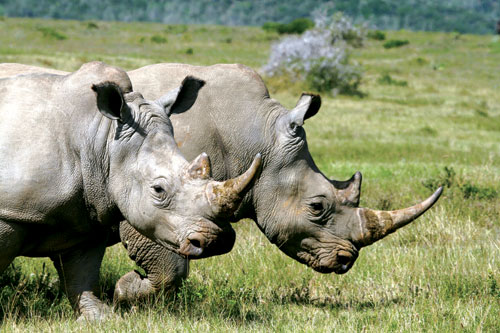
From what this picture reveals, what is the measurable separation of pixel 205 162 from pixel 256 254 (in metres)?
2.54

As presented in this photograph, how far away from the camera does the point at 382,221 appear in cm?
608

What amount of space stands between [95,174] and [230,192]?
0.93m

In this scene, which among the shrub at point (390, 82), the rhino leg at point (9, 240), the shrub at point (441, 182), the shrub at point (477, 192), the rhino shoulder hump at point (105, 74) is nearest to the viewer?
the rhino leg at point (9, 240)

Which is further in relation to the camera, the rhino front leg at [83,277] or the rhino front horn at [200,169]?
the rhino front leg at [83,277]

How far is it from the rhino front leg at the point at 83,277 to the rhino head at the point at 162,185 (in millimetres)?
735

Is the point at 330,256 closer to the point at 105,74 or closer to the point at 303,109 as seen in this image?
the point at 303,109

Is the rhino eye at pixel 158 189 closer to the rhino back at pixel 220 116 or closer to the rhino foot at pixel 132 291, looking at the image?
the rhino back at pixel 220 116

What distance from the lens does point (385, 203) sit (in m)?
9.60

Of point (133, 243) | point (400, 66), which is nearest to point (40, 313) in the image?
point (133, 243)

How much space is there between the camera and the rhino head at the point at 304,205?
619cm

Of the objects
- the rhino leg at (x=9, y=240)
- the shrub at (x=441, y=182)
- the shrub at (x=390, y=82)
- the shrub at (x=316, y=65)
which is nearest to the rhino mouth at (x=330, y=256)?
the rhino leg at (x=9, y=240)

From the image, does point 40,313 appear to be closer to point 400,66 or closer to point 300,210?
point 300,210

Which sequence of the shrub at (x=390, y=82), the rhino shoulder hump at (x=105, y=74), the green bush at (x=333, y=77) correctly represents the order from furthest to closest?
the shrub at (x=390, y=82)
the green bush at (x=333, y=77)
the rhino shoulder hump at (x=105, y=74)

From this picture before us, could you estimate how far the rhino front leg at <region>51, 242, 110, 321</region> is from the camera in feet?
18.0
